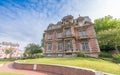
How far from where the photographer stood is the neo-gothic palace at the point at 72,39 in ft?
75.8

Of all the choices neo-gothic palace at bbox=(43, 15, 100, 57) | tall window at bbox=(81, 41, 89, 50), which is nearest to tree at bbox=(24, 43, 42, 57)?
neo-gothic palace at bbox=(43, 15, 100, 57)

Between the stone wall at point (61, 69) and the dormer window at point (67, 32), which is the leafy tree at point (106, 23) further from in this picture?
the stone wall at point (61, 69)

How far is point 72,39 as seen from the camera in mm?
24062

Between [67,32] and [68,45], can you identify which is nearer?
[68,45]

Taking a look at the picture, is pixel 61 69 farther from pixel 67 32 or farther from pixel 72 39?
pixel 67 32

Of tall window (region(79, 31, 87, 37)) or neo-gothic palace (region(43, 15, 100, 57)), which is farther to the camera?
tall window (region(79, 31, 87, 37))

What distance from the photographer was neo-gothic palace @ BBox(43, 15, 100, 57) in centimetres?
2309

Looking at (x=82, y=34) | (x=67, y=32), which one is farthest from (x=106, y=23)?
(x=67, y=32)

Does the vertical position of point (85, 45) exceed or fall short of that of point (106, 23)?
it falls short

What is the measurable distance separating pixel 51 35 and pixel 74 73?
21868 mm

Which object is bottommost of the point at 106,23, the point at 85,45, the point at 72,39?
the point at 85,45

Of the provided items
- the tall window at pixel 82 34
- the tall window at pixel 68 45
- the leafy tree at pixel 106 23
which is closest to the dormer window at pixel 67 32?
the tall window at pixel 68 45

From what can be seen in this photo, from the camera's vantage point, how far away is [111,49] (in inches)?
1005

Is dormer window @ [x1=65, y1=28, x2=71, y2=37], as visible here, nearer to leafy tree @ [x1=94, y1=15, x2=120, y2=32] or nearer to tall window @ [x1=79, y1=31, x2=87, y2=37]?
tall window @ [x1=79, y1=31, x2=87, y2=37]
